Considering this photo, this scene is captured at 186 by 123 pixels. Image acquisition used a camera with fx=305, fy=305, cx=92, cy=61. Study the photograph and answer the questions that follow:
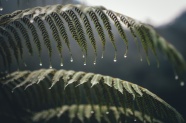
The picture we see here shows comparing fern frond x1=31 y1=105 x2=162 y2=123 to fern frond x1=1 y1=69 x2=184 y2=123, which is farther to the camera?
fern frond x1=31 y1=105 x2=162 y2=123

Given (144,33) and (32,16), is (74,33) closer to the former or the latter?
(32,16)

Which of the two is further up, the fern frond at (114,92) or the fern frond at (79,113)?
the fern frond at (114,92)

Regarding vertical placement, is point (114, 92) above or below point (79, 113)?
above

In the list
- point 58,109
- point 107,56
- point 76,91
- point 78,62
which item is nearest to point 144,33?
point 76,91

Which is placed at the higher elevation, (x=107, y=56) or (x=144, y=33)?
(x=144, y=33)

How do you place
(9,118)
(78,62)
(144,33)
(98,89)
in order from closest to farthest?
(144,33) < (98,89) < (9,118) < (78,62)

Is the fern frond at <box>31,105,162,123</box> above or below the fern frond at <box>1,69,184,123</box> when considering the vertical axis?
below

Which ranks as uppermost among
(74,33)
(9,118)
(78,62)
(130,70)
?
(74,33)

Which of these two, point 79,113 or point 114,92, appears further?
point 79,113

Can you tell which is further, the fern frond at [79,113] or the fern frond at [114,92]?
the fern frond at [79,113]

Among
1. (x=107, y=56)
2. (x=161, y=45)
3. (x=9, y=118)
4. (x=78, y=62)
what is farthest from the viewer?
(x=107, y=56)

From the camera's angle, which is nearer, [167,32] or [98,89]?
[98,89]
